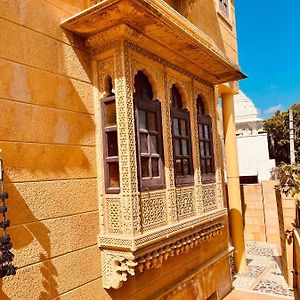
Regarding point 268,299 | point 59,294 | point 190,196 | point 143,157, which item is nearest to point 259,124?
point 268,299

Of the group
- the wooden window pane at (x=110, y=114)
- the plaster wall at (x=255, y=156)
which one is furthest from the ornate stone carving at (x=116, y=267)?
the plaster wall at (x=255, y=156)

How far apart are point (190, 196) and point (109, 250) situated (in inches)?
66.5

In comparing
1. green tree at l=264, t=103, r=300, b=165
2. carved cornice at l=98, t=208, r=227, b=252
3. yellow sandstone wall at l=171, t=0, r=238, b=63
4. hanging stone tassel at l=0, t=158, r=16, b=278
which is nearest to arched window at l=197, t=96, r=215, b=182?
carved cornice at l=98, t=208, r=227, b=252

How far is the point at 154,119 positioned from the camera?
4.29m

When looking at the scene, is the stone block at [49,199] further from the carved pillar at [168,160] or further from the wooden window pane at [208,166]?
the wooden window pane at [208,166]

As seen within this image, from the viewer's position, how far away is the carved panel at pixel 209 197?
5.32 meters

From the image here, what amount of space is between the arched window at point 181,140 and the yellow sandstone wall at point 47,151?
1419 mm

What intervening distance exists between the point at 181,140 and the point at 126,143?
5.07 feet

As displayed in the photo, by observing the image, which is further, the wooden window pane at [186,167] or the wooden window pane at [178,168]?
the wooden window pane at [186,167]

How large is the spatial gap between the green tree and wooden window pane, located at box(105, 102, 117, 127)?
80.8 ft

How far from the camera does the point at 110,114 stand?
12.7 ft

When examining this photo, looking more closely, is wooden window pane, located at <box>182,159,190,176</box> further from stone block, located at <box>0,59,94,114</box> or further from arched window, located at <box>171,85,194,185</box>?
stone block, located at <box>0,59,94,114</box>

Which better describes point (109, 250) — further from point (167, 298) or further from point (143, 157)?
point (167, 298)

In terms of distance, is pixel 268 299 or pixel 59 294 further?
pixel 268 299
